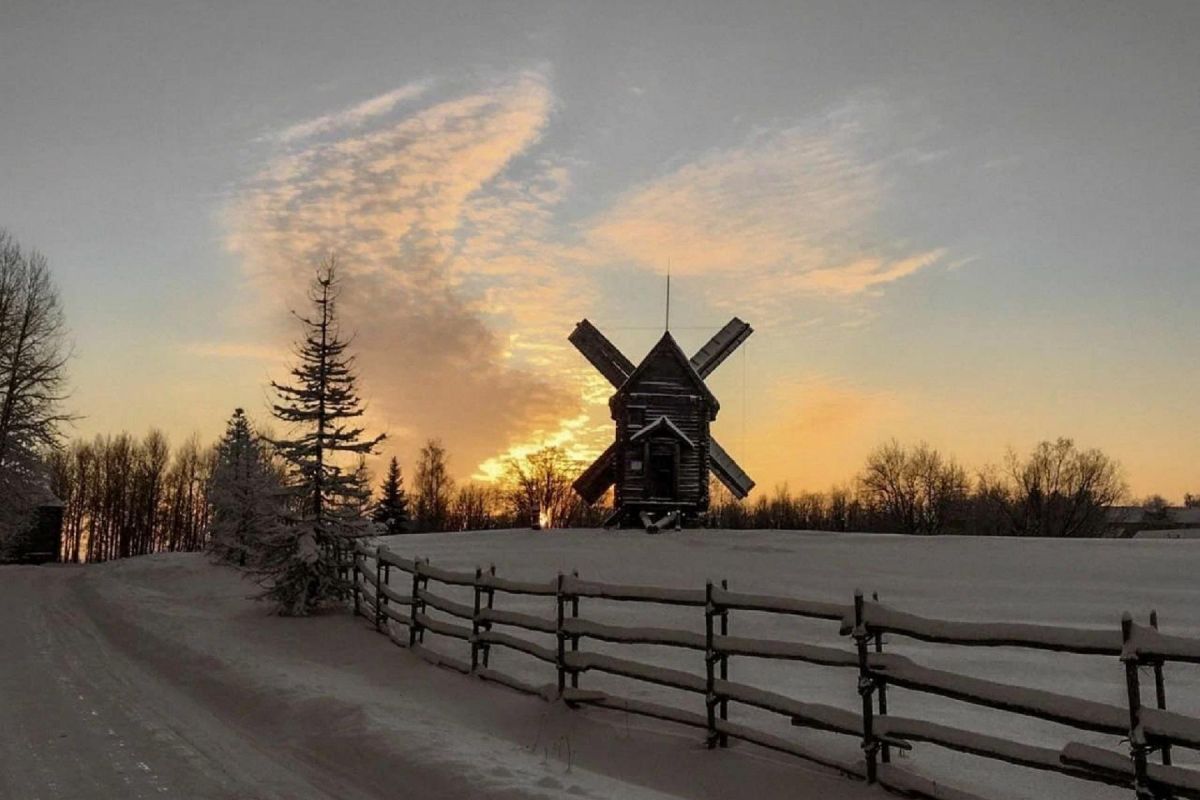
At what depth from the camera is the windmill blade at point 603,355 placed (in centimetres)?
3891

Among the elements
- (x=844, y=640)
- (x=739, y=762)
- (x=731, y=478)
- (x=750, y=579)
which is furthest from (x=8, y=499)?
(x=739, y=762)

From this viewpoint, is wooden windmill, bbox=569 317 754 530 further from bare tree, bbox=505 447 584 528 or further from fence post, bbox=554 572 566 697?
bare tree, bbox=505 447 584 528

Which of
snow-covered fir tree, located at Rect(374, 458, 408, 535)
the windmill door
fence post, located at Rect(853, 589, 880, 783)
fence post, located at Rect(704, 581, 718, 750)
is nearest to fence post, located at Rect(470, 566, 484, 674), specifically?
fence post, located at Rect(704, 581, 718, 750)

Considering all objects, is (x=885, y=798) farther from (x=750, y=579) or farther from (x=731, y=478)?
(x=731, y=478)

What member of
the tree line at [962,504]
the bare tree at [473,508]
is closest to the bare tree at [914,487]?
the tree line at [962,504]

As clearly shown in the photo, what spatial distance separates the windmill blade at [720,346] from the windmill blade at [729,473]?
137 inches

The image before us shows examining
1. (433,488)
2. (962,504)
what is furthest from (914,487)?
(433,488)

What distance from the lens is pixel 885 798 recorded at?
24.1 ft

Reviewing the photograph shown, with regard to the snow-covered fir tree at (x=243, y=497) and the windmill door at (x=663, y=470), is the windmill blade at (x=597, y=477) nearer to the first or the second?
the windmill door at (x=663, y=470)

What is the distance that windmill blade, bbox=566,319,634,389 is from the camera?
3891 cm

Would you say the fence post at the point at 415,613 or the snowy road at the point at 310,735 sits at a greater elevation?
the fence post at the point at 415,613

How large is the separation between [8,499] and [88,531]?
5654 cm

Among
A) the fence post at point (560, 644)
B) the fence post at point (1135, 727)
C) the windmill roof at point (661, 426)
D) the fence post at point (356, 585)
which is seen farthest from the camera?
the windmill roof at point (661, 426)

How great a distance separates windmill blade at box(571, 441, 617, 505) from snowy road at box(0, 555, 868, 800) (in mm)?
20357
